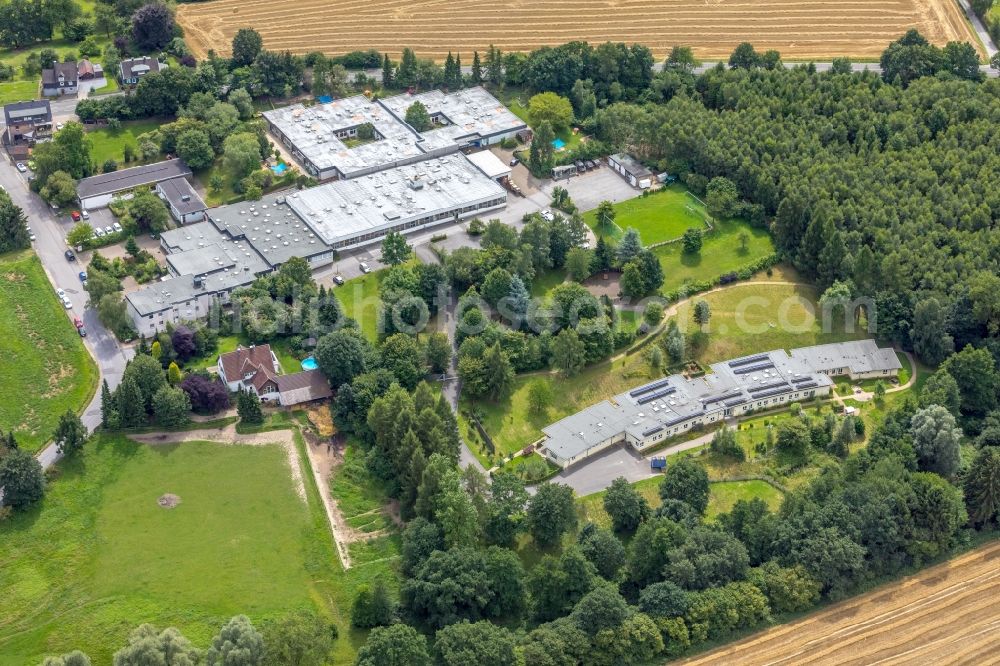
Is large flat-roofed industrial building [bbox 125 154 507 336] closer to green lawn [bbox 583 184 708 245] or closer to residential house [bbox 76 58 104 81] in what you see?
green lawn [bbox 583 184 708 245]

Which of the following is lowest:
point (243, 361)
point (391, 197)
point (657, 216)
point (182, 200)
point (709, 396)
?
point (709, 396)

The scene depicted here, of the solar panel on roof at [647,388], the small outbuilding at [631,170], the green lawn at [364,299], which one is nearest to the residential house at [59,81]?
the green lawn at [364,299]

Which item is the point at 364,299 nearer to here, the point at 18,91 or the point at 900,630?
the point at 900,630

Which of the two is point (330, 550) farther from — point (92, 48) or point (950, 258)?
point (92, 48)

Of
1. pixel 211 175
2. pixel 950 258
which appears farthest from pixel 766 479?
pixel 211 175

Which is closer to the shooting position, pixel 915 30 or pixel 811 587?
pixel 811 587

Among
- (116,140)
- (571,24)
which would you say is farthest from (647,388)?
(571,24)
